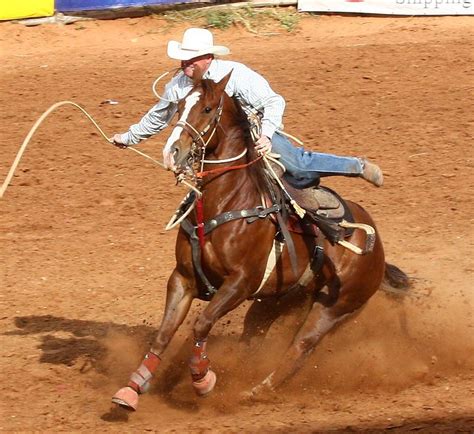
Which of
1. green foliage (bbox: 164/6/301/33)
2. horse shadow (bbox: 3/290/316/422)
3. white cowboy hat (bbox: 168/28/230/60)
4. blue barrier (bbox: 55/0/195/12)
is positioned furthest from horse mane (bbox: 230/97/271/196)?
blue barrier (bbox: 55/0/195/12)

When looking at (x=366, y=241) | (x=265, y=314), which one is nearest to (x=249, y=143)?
(x=366, y=241)

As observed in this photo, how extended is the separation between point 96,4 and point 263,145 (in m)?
9.11

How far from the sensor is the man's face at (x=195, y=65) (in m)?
6.52

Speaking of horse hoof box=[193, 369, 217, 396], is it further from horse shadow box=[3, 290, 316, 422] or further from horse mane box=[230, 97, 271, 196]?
horse mane box=[230, 97, 271, 196]

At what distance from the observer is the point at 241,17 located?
590 inches

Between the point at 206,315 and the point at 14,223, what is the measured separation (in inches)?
167

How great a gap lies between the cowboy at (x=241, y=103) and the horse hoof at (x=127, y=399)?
55.5 inches

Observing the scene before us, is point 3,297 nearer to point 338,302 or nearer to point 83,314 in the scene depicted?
point 83,314

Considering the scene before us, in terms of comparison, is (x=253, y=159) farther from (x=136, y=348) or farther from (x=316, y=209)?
(x=136, y=348)

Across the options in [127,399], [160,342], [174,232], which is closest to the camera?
[127,399]

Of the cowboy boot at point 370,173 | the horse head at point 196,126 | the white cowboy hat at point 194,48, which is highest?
the white cowboy hat at point 194,48

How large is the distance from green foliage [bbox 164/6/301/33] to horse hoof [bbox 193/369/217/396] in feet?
29.1

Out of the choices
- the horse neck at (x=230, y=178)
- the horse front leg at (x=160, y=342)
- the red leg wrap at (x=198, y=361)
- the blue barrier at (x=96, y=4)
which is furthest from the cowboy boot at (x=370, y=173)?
the blue barrier at (x=96, y=4)

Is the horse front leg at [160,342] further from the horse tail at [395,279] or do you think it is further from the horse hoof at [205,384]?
the horse tail at [395,279]
